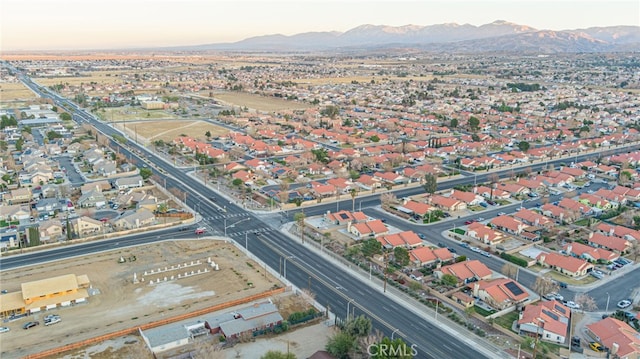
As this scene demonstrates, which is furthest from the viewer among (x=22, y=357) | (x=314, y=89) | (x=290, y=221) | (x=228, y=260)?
(x=314, y=89)

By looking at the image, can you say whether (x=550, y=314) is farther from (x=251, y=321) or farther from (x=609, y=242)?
(x=251, y=321)

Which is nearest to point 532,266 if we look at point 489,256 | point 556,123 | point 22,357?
point 489,256

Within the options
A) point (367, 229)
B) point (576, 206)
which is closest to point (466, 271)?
point (367, 229)

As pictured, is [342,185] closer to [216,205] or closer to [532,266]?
[216,205]

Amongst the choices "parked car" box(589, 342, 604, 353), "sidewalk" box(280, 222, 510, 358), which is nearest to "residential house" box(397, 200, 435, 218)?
"sidewalk" box(280, 222, 510, 358)

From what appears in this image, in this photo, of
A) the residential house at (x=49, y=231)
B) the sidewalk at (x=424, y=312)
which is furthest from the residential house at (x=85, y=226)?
the sidewalk at (x=424, y=312)

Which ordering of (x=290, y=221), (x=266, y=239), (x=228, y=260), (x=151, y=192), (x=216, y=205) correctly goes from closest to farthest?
(x=228, y=260) < (x=266, y=239) < (x=290, y=221) < (x=216, y=205) < (x=151, y=192)
